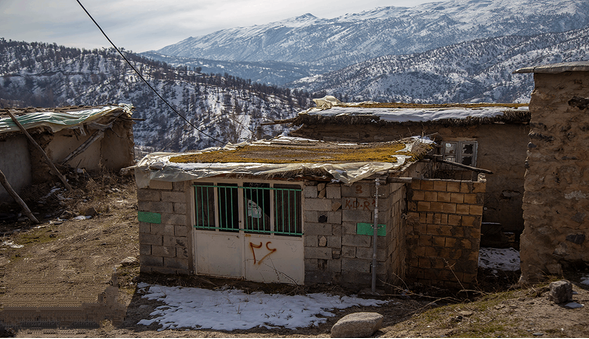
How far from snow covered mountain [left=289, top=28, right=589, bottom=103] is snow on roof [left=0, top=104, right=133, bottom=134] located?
71.8 meters

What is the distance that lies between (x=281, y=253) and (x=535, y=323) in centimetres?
370

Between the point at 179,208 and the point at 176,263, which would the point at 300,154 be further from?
the point at 176,263

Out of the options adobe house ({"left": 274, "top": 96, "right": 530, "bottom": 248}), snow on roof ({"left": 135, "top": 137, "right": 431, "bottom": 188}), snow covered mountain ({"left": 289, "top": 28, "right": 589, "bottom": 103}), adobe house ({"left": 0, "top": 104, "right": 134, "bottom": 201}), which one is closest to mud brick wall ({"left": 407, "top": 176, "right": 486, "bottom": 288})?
snow on roof ({"left": 135, "top": 137, "right": 431, "bottom": 188})

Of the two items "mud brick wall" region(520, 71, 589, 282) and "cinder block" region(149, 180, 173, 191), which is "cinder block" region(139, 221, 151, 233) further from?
"mud brick wall" region(520, 71, 589, 282)

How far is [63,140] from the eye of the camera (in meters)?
13.7

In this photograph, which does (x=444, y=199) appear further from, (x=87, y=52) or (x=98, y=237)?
(x=87, y=52)

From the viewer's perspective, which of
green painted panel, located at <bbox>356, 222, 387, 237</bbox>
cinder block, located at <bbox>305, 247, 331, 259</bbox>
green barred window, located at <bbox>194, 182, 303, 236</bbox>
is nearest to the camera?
→ green painted panel, located at <bbox>356, 222, 387, 237</bbox>

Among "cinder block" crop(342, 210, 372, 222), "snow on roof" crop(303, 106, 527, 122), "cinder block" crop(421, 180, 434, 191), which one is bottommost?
"cinder block" crop(342, 210, 372, 222)

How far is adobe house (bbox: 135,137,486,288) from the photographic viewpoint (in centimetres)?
634

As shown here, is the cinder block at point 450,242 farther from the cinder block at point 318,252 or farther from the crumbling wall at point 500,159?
the crumbling wall at point 500,159

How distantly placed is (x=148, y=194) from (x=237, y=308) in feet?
8.66

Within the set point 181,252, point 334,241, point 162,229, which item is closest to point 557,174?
point 334,241

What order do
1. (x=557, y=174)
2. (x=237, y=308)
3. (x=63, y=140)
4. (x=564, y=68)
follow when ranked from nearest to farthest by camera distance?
(x=564, y=68), (x=557, y=174), (x=237, y=308), (x=63, y=140)

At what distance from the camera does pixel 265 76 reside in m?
200
